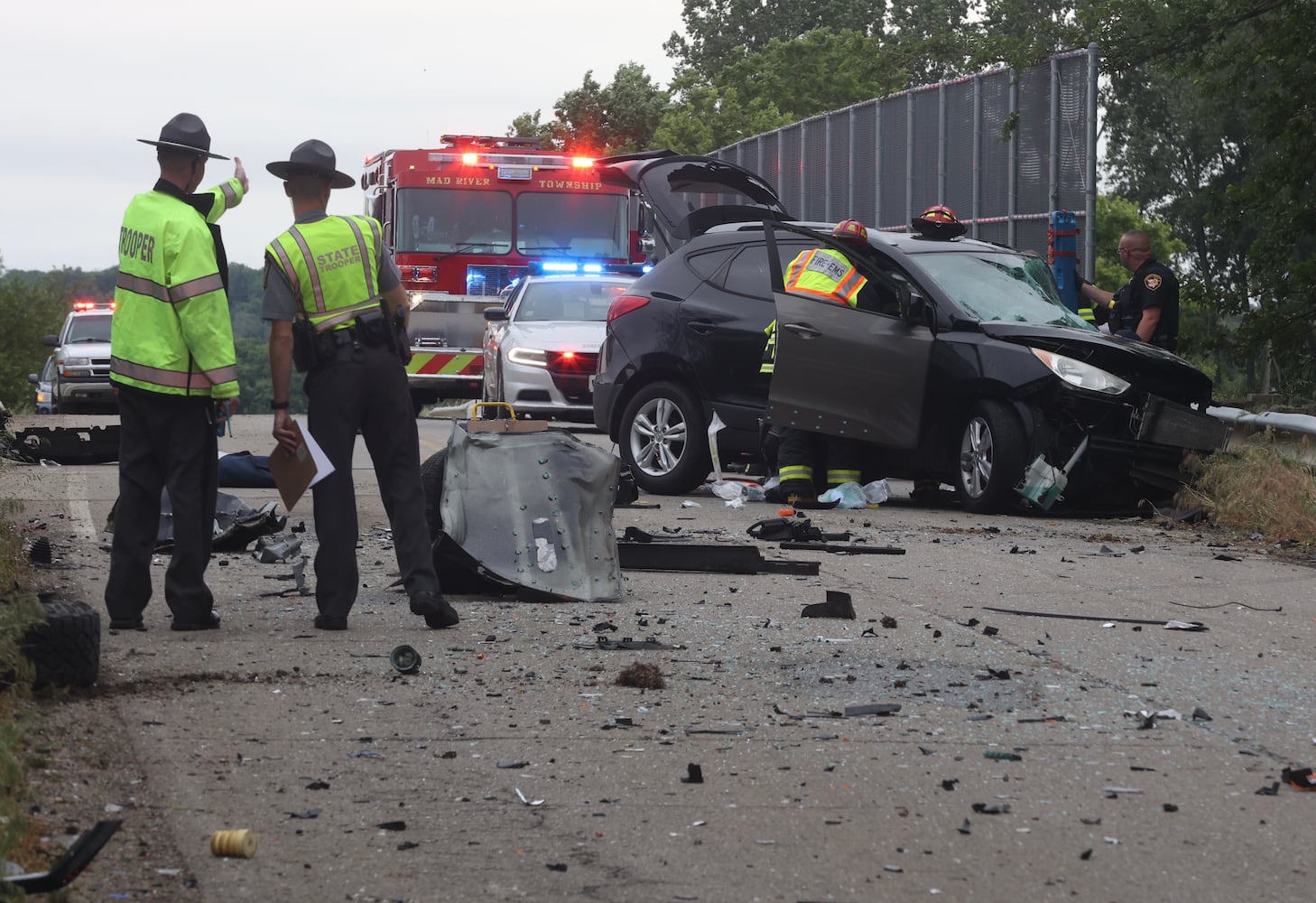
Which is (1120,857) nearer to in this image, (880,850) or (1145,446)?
(880,850)

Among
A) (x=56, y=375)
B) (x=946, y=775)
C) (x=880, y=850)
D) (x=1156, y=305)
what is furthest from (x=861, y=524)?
(x=56, y=375)

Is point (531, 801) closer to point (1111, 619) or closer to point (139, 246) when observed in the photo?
point (139, 246)

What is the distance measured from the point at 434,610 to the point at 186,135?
6.68 feet

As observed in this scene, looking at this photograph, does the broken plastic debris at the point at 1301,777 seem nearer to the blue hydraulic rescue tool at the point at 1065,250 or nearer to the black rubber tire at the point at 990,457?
the black rubber tire at the point at 990,457

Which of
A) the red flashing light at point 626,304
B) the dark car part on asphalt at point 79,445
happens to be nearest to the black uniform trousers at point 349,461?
the red flashing light at point 626,304

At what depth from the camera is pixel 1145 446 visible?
466 inches

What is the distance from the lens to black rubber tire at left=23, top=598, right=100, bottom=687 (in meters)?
5.60

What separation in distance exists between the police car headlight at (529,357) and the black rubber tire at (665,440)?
507 cm

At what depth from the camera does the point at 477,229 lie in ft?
77.8

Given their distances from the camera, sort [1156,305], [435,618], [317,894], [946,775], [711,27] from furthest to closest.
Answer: [711,27] < [1156,305] < [435,618] < [946,775] < [317,894]

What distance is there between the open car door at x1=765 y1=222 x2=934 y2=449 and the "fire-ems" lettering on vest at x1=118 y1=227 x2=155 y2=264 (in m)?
6.10

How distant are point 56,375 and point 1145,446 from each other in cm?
2292

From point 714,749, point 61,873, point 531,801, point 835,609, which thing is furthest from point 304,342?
point 61,873

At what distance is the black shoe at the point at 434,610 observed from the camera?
7141 mm
